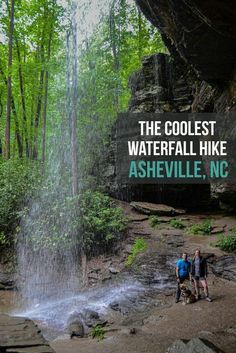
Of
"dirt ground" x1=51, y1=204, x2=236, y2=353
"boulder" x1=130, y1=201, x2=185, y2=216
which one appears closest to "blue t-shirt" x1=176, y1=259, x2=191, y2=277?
"dirt ground" x1=51, y1=204, x2=236, y2=353

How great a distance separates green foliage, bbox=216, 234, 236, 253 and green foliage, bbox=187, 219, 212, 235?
181 centimetres

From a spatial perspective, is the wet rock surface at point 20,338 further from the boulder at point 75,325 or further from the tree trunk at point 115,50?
the tree trunk at point 115,50

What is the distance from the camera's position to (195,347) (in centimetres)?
660

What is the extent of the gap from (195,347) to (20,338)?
377 centimetres

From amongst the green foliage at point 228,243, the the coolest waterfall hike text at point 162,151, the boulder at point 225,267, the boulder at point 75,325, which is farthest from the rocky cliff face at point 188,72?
the boulder at point 75,325

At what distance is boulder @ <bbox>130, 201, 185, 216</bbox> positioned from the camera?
20.1 m

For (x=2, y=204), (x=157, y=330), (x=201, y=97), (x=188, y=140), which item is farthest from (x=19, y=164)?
(x=157, y=330)

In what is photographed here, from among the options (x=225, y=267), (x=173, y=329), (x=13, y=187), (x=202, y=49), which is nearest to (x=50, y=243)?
(x=13, y=187)

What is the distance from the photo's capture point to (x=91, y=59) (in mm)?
24609

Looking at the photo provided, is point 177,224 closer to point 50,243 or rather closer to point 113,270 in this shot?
point 113,270

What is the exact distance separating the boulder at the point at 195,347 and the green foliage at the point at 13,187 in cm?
1320

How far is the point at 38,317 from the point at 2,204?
26.6 feet

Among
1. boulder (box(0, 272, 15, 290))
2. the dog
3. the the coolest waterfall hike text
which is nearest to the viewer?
the dog

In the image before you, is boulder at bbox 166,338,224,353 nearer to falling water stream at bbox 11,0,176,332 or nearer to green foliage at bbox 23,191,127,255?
falling water stream at bbox 11,0,176,332
